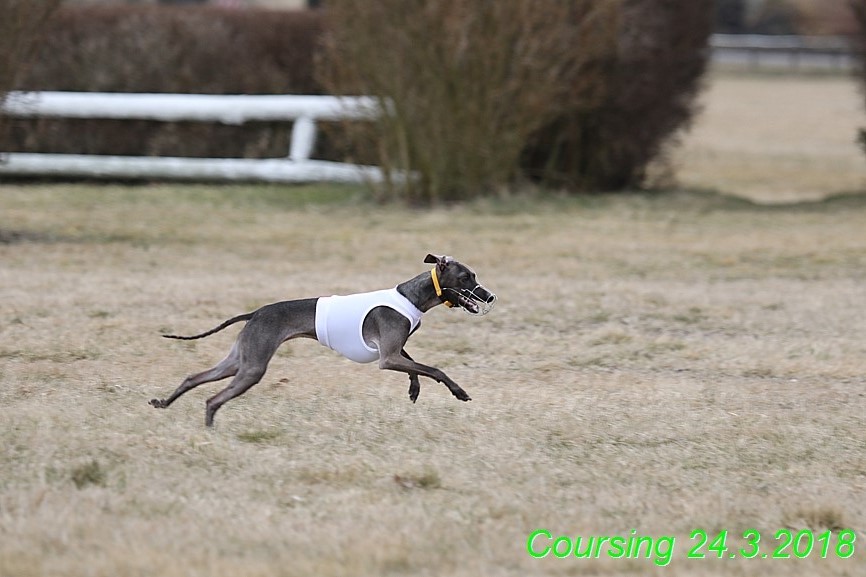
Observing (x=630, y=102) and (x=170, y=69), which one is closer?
(x=630, y=102)

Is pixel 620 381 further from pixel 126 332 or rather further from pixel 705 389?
pixel 126 332

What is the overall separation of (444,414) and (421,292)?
28.1 inches

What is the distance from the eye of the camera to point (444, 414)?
21.6 ft

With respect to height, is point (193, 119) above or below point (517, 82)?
below

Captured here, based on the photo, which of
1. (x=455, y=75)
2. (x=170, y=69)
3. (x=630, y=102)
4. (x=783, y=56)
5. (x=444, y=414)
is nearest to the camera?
(x=444, y=414)

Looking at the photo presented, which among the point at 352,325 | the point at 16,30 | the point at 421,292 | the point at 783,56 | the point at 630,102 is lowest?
the point at 783,56

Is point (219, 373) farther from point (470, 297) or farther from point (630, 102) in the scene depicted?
point (630, 102)

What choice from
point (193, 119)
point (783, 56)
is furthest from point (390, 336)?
point (783, 56)

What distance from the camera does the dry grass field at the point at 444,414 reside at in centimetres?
488

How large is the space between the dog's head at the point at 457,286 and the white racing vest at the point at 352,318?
0.53 ft

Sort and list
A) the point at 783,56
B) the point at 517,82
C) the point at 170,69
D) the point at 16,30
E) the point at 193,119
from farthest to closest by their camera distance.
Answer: the point at 783,56, the point at 170,69, the point at 193,119, the point at 517,82, the point at 16,30

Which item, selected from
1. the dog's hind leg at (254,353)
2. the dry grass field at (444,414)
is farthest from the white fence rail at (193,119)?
the dog's hind leg at (254,353)

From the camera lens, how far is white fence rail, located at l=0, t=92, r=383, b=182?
16578 mm

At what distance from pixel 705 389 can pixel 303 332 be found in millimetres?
2520
